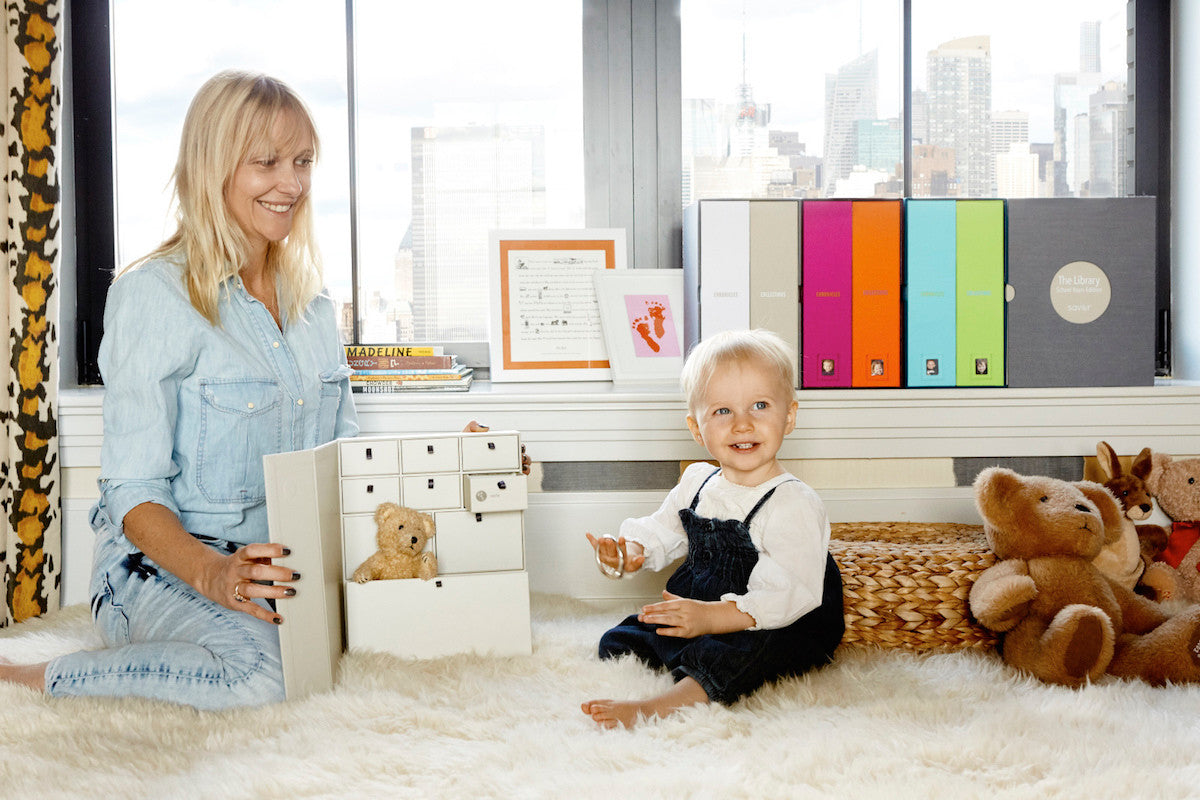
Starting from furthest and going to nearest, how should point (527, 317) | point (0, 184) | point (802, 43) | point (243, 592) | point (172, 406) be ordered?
point (802, 43), point (527, 317), point (0, 184), point (172, 406), point (243, 592)

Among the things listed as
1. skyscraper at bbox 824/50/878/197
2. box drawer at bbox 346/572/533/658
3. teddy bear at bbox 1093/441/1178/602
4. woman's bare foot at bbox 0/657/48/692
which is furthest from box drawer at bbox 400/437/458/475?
skyscraper at bbox 824/50/878/197

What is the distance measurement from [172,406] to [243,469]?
137 mm

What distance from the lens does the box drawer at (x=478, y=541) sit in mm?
1396

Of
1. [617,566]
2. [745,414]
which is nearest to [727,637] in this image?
[617,566]

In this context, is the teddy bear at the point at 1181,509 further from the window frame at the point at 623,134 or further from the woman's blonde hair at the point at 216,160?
the woman's blonde hair at the point at 216,160

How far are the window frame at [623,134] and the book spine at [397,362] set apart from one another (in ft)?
0.65

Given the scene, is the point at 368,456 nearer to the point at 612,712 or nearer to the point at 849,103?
the point at 612,712

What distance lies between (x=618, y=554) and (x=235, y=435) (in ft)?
1.98

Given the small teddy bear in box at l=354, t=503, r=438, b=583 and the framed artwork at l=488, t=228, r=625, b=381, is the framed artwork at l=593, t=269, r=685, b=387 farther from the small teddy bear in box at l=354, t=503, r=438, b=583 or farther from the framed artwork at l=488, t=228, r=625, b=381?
the small teddy bear in box at l=354, t=503, r=438, b=583

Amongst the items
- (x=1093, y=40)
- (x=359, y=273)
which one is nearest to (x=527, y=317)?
(x=359, y=273)

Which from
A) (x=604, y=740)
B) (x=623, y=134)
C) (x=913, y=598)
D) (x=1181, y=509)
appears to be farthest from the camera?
(x=623, y=134)

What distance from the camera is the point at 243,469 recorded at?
4.46 ft

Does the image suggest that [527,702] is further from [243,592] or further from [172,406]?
[172,406]

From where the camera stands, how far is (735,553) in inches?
52.1
